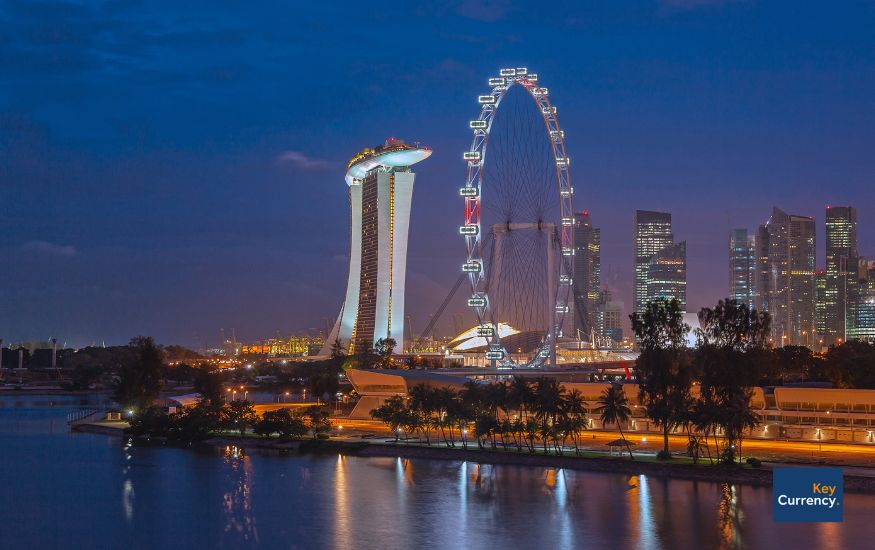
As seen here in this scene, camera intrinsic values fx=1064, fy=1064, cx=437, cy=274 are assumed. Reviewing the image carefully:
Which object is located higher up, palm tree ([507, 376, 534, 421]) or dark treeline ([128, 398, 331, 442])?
palm tree ([507, 376, 534, 421])

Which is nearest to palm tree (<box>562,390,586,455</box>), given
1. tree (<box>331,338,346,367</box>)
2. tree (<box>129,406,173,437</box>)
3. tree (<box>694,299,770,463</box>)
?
tree (<box>694,299,770,463</box>)

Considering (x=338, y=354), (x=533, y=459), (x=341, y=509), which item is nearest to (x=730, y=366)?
(x=533, y=459)

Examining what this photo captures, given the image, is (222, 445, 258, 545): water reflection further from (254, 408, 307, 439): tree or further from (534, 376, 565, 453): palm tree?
(534, 376, 565, 453): palm tree

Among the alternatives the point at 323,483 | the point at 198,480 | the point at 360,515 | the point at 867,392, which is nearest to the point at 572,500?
the point at 360,515

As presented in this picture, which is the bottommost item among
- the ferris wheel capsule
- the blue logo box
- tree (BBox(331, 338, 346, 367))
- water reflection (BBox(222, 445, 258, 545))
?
water reflection (BBox(222, 445, 258, 545))

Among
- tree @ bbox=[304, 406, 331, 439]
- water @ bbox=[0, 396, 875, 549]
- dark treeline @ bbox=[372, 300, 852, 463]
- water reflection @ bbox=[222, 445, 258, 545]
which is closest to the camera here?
water @ bbox=[0, 396, 875, 549]

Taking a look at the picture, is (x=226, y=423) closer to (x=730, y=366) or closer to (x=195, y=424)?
(x=195, y=424)

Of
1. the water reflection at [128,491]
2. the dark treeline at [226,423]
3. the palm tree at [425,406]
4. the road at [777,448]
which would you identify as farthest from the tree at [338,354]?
the water reflection at [128,491]
